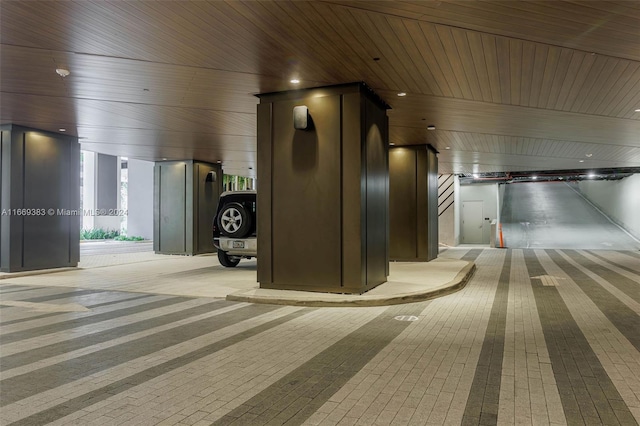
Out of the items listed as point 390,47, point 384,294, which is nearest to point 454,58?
point 390,47

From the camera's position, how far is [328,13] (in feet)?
16.6

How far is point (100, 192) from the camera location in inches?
1409

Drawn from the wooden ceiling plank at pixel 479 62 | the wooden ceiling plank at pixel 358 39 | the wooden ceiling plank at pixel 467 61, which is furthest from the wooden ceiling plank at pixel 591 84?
the wooden ceiling plank at pixel 358 39

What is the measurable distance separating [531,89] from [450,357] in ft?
18.5

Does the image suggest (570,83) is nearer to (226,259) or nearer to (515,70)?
(515,70)

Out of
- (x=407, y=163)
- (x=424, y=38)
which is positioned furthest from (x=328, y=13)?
(x=407, y=163)

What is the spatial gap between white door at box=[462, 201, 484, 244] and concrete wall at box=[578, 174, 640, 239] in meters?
7.94

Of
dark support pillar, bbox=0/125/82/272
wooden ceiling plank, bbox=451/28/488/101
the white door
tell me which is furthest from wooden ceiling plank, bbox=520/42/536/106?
the white door

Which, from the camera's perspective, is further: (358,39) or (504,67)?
(504,67)

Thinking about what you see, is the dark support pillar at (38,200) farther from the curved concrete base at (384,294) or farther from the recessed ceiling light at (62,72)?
the curved concrete base at (384,294)

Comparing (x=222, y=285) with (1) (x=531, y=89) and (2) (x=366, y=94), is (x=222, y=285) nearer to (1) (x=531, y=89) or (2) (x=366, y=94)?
(2) (x=366, y=94)

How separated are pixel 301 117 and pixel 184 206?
11264mm

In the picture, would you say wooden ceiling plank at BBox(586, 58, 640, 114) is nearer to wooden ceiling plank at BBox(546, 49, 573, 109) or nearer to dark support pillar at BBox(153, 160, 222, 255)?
wooden ceiling plank at BBox(546, 49, 573, 109)

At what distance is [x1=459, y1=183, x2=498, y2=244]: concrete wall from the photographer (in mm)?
27844
